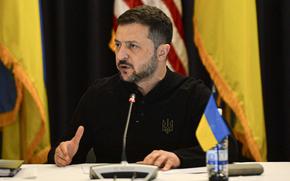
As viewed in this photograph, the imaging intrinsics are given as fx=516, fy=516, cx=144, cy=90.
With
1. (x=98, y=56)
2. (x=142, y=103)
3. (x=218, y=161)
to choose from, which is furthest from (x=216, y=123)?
(x=98, y=56)

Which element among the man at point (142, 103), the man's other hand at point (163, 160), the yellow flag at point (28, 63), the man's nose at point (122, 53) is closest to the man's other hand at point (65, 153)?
the man at point (142, 103)

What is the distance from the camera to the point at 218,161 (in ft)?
6.20

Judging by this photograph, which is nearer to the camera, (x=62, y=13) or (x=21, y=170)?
(x=21, y=170)

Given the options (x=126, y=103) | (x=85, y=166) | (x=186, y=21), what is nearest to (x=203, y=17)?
(x=186, y=21)

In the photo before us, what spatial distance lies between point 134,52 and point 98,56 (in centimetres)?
95

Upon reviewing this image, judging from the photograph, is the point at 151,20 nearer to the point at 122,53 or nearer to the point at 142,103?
the point at 122,53

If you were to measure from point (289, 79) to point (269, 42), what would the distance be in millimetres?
298

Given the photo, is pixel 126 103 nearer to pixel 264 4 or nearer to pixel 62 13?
pixel 62 13

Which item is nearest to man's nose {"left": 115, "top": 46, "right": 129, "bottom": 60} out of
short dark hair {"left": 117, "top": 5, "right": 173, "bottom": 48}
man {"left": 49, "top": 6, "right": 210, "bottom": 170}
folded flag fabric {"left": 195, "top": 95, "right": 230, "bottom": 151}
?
man {"left": 49, "top": 6, "right": 210, "bottom": 170}

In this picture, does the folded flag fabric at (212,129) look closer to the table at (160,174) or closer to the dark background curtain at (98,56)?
the table at (160,174)

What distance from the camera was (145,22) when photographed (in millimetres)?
2750

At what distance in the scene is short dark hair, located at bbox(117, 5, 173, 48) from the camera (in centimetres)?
274

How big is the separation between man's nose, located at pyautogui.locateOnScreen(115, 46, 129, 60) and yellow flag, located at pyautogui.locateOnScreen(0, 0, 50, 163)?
2.82ft

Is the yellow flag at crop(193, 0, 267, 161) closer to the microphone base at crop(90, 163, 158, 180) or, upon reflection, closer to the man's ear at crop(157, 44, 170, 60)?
the man's ear at crop(157, 44, 170, 60)
